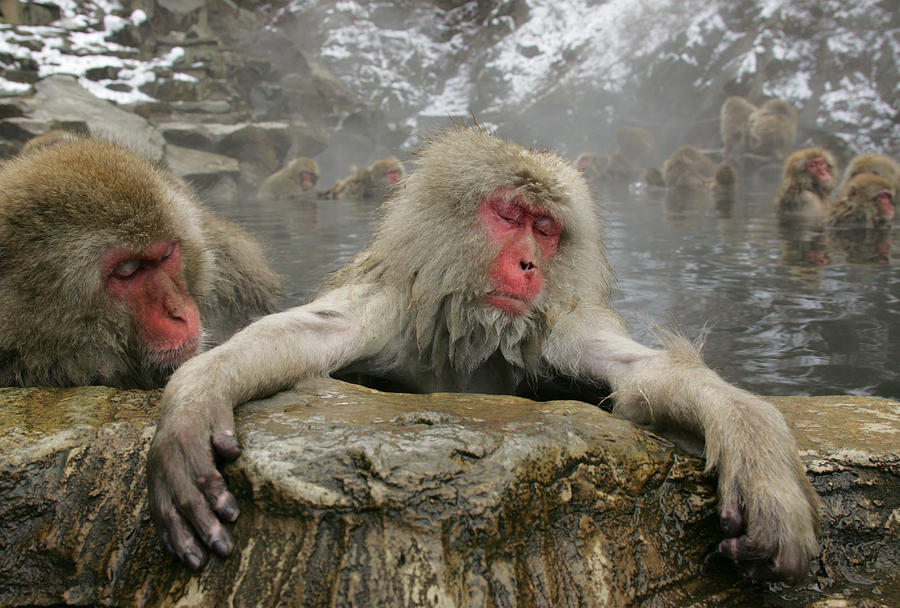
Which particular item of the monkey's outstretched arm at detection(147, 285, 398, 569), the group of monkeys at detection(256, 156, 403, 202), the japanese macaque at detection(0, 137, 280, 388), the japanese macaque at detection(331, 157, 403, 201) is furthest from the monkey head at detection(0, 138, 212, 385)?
the japanese macaque at detection(331, 157, 403, 201)

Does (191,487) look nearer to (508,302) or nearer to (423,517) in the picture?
(423,517)

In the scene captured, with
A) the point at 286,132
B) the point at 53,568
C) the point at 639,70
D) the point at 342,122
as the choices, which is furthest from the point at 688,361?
the point at 639,70

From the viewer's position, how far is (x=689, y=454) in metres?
1.97

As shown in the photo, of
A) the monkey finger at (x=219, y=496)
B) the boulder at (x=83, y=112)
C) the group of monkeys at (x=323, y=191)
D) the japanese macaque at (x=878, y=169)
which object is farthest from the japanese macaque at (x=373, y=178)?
the monkey finger at (x=219, y=496)

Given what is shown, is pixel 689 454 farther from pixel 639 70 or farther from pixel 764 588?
pixel 639 70

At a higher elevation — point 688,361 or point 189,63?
point 189,63

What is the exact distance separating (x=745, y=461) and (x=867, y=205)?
820 centimetres

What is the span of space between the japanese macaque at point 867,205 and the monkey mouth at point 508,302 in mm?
7688

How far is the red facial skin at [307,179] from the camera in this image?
55.6 feet

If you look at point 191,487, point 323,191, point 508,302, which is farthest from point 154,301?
point 323,191

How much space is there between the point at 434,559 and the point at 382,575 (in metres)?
0.12

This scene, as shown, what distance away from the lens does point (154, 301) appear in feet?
8.86

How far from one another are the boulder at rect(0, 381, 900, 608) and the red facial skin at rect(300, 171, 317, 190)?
50.7ft

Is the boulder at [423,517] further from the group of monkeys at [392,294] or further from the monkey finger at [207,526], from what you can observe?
the group of monkeys at [392,294]
